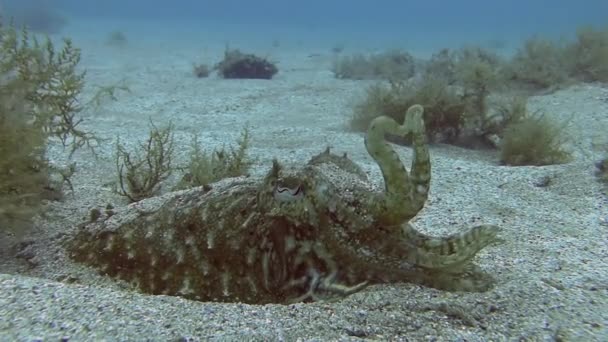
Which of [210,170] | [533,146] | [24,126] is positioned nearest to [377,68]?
Answer: [533,146]

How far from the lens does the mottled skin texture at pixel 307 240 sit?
7.89ft

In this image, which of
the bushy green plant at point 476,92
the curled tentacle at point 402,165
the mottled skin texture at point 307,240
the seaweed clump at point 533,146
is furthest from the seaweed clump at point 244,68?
the curled tentacle at point 402,165

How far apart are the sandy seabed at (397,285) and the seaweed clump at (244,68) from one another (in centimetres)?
714

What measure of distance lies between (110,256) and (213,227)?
78 cm

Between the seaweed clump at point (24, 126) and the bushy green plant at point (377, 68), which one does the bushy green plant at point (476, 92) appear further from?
the bushy green plant at point (377, 68)

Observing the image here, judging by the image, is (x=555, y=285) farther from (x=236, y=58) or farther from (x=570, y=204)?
(x=236, y=58)

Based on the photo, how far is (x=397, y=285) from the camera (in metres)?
2.55

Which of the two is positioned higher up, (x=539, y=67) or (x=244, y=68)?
(x=539, y=67)

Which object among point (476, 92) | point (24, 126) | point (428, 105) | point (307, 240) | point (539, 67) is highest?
point (539, 67)

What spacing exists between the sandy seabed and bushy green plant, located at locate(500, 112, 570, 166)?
34 cm

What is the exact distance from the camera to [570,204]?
14.6ft

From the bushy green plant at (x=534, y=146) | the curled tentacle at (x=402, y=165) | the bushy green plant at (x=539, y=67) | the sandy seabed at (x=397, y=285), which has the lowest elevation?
the sandy seabed at (x=397, y=285)

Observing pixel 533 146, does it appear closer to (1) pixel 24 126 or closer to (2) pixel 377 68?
(1) pixel 24 126

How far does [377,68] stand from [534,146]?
395 inches
